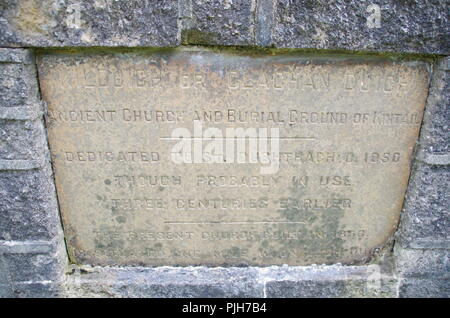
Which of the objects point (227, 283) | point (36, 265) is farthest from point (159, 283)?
point (36, 265)

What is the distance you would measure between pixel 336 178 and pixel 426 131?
48 centimetres

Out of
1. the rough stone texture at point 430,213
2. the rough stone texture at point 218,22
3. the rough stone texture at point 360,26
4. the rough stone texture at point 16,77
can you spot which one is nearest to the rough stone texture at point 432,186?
the rough stone texture at point 430,213

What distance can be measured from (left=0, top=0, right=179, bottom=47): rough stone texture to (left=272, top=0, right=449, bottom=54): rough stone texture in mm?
483

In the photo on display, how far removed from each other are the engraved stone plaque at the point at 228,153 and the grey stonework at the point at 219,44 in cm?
8

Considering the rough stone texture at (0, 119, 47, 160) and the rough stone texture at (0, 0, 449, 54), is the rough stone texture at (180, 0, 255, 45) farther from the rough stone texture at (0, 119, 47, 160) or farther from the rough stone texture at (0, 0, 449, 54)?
the rough stone texture at (0, 119, 47, 160)

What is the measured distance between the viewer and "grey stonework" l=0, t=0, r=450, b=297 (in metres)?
1.35

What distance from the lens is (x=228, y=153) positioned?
1.70m

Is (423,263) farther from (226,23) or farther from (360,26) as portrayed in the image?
(226,23)

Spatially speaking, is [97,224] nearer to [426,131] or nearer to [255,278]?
[255,278]

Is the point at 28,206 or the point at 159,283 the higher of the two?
the point at 28,206

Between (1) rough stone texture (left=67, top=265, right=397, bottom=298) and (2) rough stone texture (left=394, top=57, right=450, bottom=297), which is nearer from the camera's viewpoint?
(2) rough stone texture (left=394, top=57, right=450, bottom=297)

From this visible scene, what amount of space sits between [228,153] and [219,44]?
0.55 meters

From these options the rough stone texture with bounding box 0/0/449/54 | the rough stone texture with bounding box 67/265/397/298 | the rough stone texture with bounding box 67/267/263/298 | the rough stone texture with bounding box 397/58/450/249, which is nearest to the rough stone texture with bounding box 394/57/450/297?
the rough stone texture with bounding box 397/58/450/249

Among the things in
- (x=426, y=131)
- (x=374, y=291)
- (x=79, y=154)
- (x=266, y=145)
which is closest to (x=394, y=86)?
(x=426, y=131)
